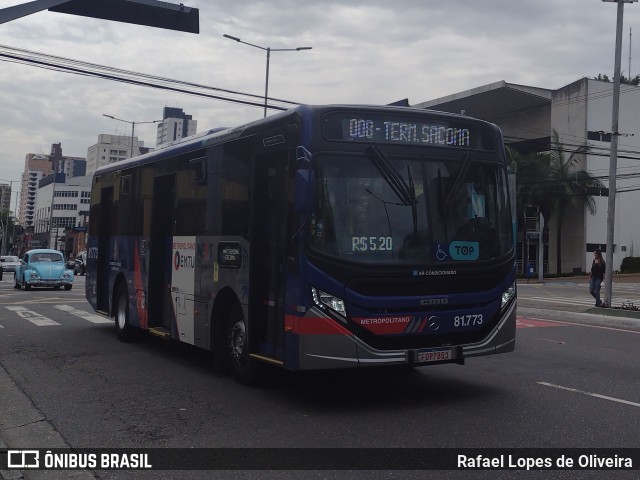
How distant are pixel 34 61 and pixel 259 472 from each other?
636 inches

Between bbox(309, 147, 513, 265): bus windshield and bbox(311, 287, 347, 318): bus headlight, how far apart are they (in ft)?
1.35

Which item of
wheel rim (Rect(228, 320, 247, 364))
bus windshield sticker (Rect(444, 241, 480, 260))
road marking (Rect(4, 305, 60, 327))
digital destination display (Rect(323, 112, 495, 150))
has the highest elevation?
digital destination display (Rect(323, 112, 495, 150))

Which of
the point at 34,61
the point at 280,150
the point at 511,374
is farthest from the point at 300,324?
the point at 34,61

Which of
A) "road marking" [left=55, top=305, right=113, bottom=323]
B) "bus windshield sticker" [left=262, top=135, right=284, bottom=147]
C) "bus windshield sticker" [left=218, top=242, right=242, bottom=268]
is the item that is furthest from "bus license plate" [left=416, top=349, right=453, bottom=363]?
"road marking" [left=55, top=305, right=113, bottom=323]

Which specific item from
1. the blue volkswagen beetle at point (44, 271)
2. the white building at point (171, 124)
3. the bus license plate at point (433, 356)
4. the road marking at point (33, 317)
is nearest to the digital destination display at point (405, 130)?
the bus license plate at point (433, 356)

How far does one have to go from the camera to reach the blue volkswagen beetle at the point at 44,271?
3120 cm

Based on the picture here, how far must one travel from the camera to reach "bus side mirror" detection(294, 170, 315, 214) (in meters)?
7.57

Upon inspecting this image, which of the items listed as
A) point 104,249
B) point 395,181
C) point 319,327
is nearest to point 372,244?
point 395,181

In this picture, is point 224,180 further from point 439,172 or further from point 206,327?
point 439,172

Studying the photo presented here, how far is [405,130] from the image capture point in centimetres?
828

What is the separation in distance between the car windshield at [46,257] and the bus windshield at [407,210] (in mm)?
27178

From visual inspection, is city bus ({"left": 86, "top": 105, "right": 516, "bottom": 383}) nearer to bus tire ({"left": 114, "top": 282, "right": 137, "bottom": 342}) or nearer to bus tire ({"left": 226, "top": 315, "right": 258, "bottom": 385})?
bus tire ({"left": 226, "top": 315, "right": 258, "bottom": 385})

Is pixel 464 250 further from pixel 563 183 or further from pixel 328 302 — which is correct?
pixel 563 183

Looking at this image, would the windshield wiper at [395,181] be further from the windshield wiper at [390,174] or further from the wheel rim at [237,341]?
the wheel rim at [237,341]
